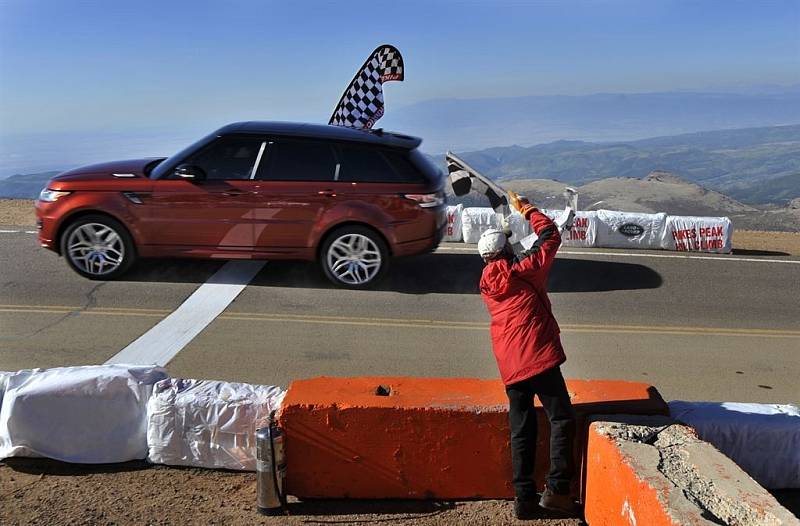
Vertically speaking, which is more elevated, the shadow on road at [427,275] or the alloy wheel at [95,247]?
the alloy wheel at [95,247]

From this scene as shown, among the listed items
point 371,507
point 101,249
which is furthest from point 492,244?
point 101,249

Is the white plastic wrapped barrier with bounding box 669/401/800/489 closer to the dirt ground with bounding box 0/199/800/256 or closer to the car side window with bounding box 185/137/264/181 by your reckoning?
the car side window with bounding box 185/137/264/181

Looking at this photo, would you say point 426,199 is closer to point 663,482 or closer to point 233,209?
point 233,209

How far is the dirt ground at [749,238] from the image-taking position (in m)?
13.9

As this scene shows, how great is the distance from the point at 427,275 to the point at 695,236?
543 cm

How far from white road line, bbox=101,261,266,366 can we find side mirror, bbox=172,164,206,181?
4.15 feet

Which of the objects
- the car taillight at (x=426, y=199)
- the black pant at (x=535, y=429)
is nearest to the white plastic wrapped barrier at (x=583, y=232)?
the car taillight at (x=426, y=199)

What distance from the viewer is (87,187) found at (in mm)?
9164

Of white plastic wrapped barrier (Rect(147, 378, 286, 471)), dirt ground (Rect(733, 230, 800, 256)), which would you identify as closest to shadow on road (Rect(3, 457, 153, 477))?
white plastic wrapped barrier (Rect(147, 378, 286, 471))

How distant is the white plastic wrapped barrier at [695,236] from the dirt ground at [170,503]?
9650 millimetres

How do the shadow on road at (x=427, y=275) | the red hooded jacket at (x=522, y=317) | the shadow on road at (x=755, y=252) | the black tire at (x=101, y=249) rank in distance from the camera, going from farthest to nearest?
the shadow on road at (x=755, y=252), the shadow on road at (x=427, y=275), the black tire at (x=101, y=249), the red hooded jacket at (x=522, y=317)

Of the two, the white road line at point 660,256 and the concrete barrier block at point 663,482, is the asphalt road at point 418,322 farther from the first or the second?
the concrete barrier block at point 663,482

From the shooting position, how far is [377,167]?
30.4ft

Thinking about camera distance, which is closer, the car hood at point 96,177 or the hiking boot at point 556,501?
the hiking boot at point 556,501
